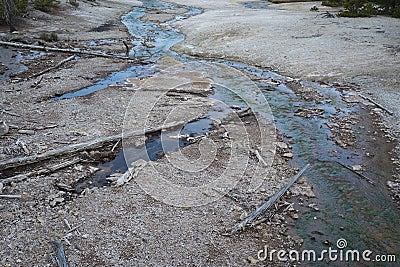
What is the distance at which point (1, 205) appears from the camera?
9.21 m

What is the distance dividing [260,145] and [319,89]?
861 centimetres

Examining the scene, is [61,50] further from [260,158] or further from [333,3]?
[333,3]

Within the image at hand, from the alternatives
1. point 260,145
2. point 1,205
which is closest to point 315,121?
point 260,145

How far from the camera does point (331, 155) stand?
12672mm

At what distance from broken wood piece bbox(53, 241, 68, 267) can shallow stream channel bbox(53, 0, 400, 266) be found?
298cm

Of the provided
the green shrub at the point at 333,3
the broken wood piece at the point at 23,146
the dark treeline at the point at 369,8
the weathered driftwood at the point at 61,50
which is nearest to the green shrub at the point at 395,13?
the dark treeline at the point at 369,8

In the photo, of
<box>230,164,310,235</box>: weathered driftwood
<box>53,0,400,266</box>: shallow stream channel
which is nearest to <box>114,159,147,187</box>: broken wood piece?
<box>53,0,400,266</box>: shallow stream channel

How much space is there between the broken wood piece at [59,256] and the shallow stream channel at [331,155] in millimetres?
2983

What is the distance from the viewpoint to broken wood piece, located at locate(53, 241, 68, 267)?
7.50 metres

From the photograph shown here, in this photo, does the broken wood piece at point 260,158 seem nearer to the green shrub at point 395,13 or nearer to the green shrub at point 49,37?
the green shrub at point 49,37

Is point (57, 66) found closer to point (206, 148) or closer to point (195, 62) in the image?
point (195, 62)

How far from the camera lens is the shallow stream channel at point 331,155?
8.95 meters

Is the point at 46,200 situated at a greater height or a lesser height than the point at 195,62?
lesser

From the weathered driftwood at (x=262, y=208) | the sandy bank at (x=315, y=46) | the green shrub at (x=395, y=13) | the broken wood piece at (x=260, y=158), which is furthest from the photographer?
the green shrub at (x=395, y=13)
